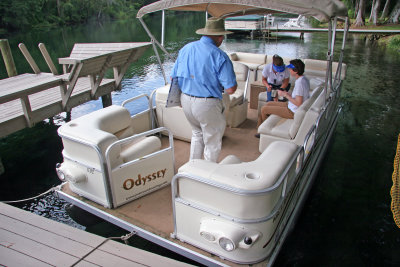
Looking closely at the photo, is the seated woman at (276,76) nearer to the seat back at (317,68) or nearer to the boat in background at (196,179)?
the boat in background at (196,179)

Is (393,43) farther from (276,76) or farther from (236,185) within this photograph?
(236,185)

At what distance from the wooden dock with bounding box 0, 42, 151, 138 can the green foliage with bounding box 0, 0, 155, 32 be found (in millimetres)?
26898

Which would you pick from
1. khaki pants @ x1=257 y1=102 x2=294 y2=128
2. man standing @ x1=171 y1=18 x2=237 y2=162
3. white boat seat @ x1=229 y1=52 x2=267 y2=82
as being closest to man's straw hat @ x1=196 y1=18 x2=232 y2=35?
man standing @ x1=171 y1=18 x2=237 y2=162

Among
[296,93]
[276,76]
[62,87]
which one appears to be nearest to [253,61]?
[276,76]

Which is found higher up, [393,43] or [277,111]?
[277,111]

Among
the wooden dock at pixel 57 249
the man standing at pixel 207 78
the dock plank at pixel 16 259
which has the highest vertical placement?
the man standing at pixel 207 78

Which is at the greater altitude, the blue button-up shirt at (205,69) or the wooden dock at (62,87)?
the blue button-up shirt at (205,69)

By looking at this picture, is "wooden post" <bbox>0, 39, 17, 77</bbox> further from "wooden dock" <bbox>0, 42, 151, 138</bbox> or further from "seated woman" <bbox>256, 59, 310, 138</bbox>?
"seated woman" <bbox>256, 59, 310, 138</bbox>

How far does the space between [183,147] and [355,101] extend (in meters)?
6.36

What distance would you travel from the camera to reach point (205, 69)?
3.03 meters

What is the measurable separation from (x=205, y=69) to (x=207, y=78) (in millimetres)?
88

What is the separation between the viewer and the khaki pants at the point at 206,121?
3146mm

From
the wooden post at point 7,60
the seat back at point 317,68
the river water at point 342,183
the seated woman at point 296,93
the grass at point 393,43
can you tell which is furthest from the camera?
the grass at point 393,43

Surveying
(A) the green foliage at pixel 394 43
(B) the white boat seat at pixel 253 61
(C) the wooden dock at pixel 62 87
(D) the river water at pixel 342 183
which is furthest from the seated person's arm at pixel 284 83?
(A) the green foliage at pixel 394 43
